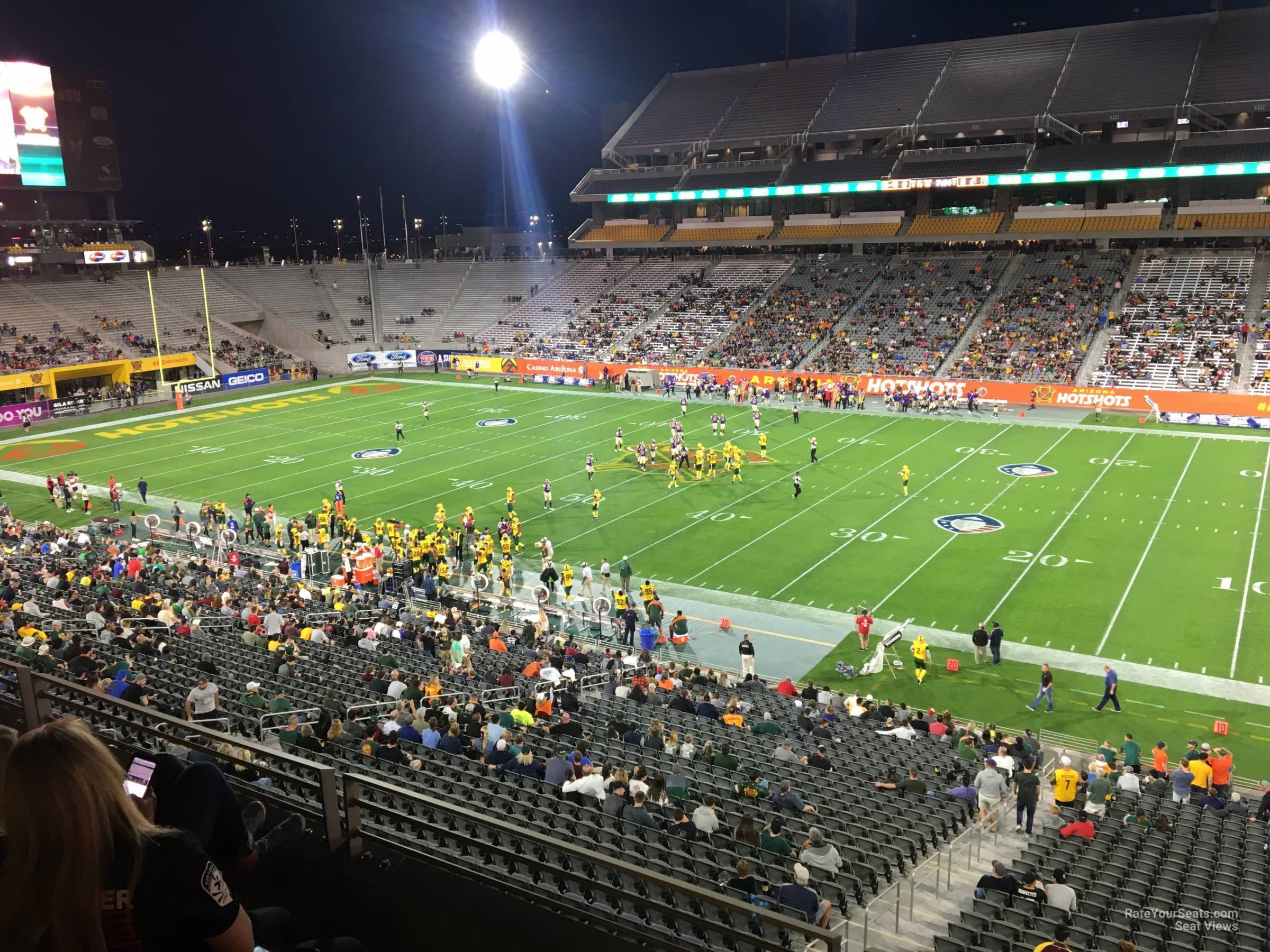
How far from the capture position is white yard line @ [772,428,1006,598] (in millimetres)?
25653

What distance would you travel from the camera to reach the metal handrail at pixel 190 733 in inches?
198

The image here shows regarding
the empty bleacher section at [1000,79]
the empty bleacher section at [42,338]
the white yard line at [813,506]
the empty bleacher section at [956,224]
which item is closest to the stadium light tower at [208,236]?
the empty bleacher section at [42,338]

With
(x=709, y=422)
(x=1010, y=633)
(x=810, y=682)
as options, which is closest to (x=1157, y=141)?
(x=709, y=422)

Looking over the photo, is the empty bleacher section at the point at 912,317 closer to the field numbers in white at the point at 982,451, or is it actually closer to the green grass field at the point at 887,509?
the green grass field at the point at 887,509

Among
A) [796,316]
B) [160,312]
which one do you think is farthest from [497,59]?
[160,312]

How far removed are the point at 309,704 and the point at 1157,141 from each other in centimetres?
6473

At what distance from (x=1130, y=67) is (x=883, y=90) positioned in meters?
16.6

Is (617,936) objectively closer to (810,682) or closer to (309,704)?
(309,704)

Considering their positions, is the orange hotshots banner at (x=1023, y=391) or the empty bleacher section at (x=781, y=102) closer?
the orange hotshots banner at (x=1023, y=391)

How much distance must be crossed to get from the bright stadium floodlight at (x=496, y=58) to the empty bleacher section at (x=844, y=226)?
76.5 ft

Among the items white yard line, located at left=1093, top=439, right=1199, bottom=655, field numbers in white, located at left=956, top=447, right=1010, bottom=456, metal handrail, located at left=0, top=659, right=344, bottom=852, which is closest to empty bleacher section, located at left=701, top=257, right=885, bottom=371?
field numbers in white, located at left=956, top=447, right=1010, bottom=456

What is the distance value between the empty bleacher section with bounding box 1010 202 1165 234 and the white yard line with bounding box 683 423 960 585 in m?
26.2

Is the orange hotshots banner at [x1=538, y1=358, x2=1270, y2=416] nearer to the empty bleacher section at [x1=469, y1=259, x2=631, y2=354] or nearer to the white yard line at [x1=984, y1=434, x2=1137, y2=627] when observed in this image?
the white yard line at [x1=984, y1=434, x2=1137, y2=627]

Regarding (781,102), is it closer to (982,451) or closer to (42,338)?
(982,451)
